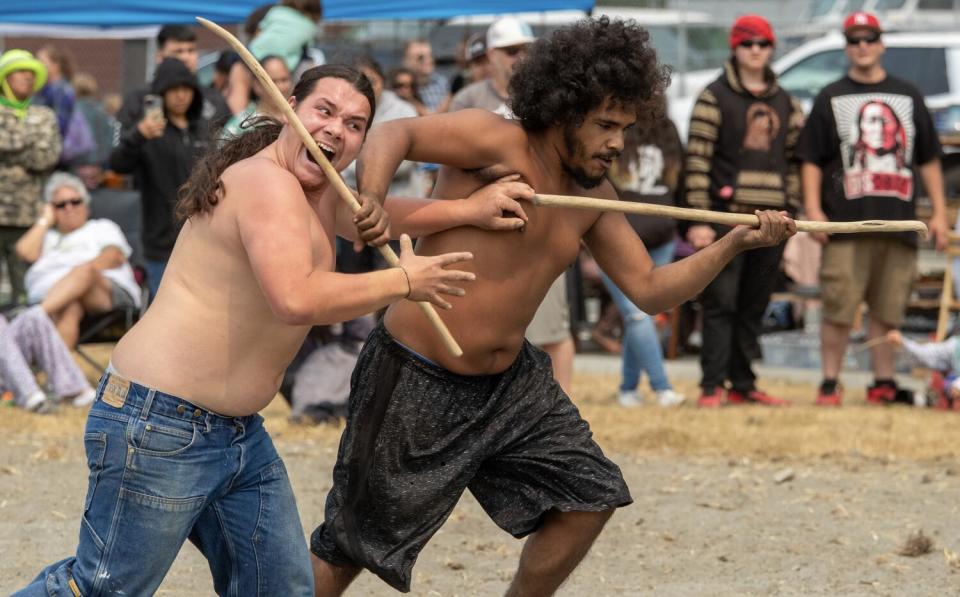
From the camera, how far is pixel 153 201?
27.5 ft

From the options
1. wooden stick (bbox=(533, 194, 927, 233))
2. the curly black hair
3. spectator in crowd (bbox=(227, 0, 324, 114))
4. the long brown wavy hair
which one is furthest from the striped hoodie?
the long brown wavy hair

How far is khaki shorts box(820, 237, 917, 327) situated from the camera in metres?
8.33

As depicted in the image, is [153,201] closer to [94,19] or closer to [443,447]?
[94,19]

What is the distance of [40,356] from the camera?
8039 millimetres

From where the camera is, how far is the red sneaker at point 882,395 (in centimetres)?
846

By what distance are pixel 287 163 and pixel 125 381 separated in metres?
0.58

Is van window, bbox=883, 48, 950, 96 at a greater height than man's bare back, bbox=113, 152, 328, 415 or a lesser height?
A: lesser

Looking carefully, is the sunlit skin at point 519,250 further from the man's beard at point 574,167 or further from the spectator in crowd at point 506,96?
the spectator in crowd at point 506,96

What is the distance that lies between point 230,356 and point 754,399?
544 centimetres

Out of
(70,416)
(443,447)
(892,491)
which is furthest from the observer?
(70,416)

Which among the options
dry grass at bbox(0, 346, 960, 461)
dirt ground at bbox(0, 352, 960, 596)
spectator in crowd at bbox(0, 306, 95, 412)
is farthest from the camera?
spectator in crowd at bbox(0, 306, 95, 412)

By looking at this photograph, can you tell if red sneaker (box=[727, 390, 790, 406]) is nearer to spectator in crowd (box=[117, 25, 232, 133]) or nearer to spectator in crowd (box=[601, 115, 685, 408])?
spectator in crowd (box=[601, 115, 685, 408])

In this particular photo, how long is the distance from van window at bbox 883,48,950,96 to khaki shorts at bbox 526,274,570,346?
702 cm

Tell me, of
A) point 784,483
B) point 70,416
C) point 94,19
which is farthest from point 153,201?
point 784,483
